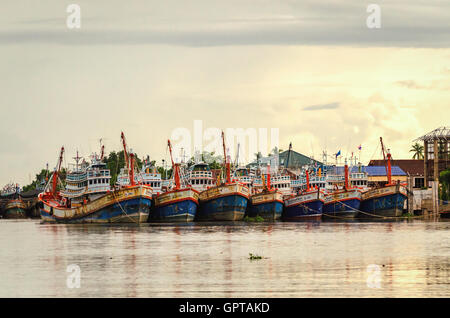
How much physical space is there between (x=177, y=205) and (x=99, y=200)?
9.12 metres

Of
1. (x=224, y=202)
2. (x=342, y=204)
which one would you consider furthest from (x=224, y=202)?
(x=342, y=204)

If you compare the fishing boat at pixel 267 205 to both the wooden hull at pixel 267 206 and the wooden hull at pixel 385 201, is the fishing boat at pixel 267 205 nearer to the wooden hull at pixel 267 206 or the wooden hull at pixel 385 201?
the wooden hull at pixel 267 206

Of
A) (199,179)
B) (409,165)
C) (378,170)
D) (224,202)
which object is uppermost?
(409,165)

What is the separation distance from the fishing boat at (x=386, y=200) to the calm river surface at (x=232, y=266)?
126 ft

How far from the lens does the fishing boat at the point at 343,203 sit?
354 ft

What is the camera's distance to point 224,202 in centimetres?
9944

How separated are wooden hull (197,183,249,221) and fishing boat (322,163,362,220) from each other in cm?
1379

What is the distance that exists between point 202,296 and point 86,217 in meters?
66.3

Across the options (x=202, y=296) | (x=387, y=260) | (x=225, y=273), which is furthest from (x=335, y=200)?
(x=202, y=296)

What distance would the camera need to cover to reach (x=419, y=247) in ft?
175

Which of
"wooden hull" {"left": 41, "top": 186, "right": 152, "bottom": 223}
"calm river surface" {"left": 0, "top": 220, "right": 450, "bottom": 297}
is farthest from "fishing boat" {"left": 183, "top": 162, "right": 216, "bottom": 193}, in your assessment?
"calm river surface" {"left": 0, "top": 220, "right": 450, "bottom": 297}

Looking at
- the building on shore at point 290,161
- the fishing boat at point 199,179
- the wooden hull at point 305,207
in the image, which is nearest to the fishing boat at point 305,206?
the wooden hull at point 305,207

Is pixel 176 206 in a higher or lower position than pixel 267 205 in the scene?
higher

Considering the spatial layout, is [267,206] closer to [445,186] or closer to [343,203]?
[343,203]
